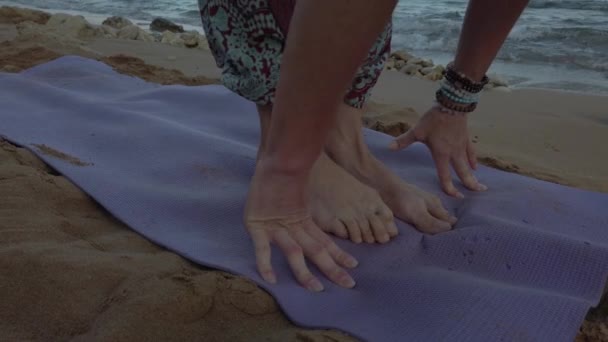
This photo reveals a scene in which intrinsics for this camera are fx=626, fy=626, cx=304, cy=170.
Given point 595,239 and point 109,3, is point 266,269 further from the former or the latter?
point 109,3

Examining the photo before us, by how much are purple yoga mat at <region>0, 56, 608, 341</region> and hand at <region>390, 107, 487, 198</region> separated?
52 mm

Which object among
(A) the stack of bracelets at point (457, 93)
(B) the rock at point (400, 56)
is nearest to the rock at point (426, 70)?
(B) the rock at point (400, 56)

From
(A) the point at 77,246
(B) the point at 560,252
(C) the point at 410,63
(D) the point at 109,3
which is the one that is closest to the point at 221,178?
(A) the point at 77,246

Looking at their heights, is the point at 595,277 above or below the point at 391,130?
above

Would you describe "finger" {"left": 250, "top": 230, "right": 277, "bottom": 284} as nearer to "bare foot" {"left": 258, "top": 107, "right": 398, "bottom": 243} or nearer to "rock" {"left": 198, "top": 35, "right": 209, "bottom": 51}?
"bare foot" {"left": 258, "top": 107, "right": 398, "bottom": 243}

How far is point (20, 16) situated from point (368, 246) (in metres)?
4.71

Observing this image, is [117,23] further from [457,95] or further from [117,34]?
[457,95]

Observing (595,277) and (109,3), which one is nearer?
(595,277)

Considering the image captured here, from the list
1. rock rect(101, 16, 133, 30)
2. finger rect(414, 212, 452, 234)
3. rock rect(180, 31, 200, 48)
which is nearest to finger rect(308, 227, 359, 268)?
finger rect(414, 212, 452, 234)

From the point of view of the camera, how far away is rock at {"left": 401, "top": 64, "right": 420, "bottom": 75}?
408 cm

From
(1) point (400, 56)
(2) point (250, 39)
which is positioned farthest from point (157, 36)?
(2) point (250, 39)

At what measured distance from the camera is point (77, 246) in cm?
120

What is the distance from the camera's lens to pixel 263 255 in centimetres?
116

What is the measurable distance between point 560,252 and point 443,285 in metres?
0.28
